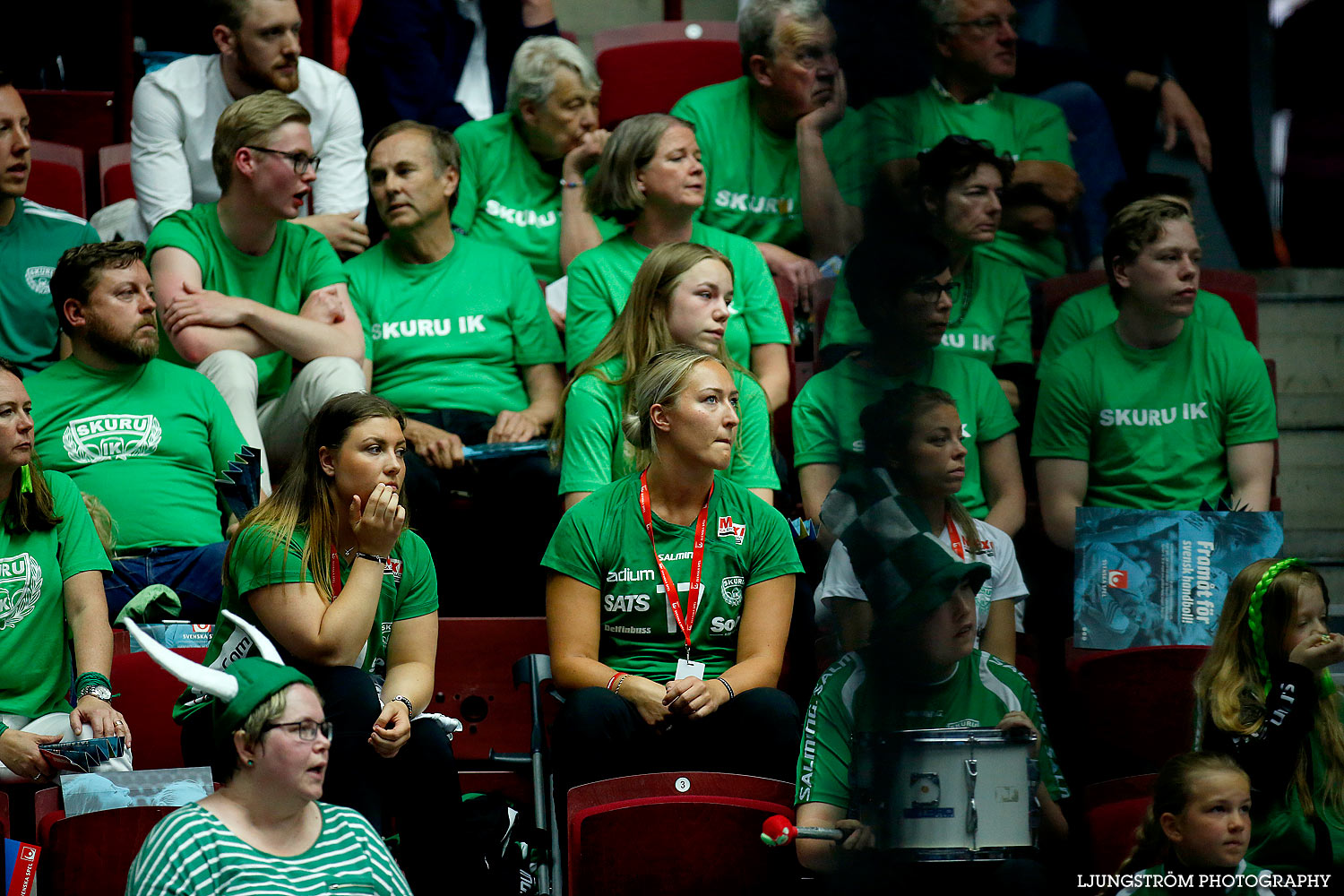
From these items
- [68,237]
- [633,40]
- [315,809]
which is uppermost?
[633,40]

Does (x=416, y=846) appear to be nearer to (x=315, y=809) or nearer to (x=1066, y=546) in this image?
(x=315, y=809)

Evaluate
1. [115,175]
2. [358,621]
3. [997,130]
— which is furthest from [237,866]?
[115,175]

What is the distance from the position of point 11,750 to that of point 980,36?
7.17 feet

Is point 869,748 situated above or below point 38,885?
above

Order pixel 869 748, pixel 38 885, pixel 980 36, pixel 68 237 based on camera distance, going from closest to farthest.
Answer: pixel 869 748
pixel 980 36
pixel 38 885
pixel 68 237

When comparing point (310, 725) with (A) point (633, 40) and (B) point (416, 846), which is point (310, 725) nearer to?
(B) point (416, 846)

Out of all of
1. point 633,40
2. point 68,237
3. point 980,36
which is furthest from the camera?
point 633,40

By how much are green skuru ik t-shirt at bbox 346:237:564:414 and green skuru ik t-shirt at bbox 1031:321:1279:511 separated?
142 cm

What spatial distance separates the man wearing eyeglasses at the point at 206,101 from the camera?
427 centimetres

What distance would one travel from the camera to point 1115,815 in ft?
7.46

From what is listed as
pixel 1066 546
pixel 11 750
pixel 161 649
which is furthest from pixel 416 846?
pixel 1066 546

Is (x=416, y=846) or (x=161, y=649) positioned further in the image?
(x=416, y=846)

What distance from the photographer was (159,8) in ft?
18.3

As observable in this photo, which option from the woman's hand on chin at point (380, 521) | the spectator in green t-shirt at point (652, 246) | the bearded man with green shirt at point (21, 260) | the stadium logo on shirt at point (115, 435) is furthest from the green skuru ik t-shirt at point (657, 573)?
the bearded man with green shirt at point (21, 260)
